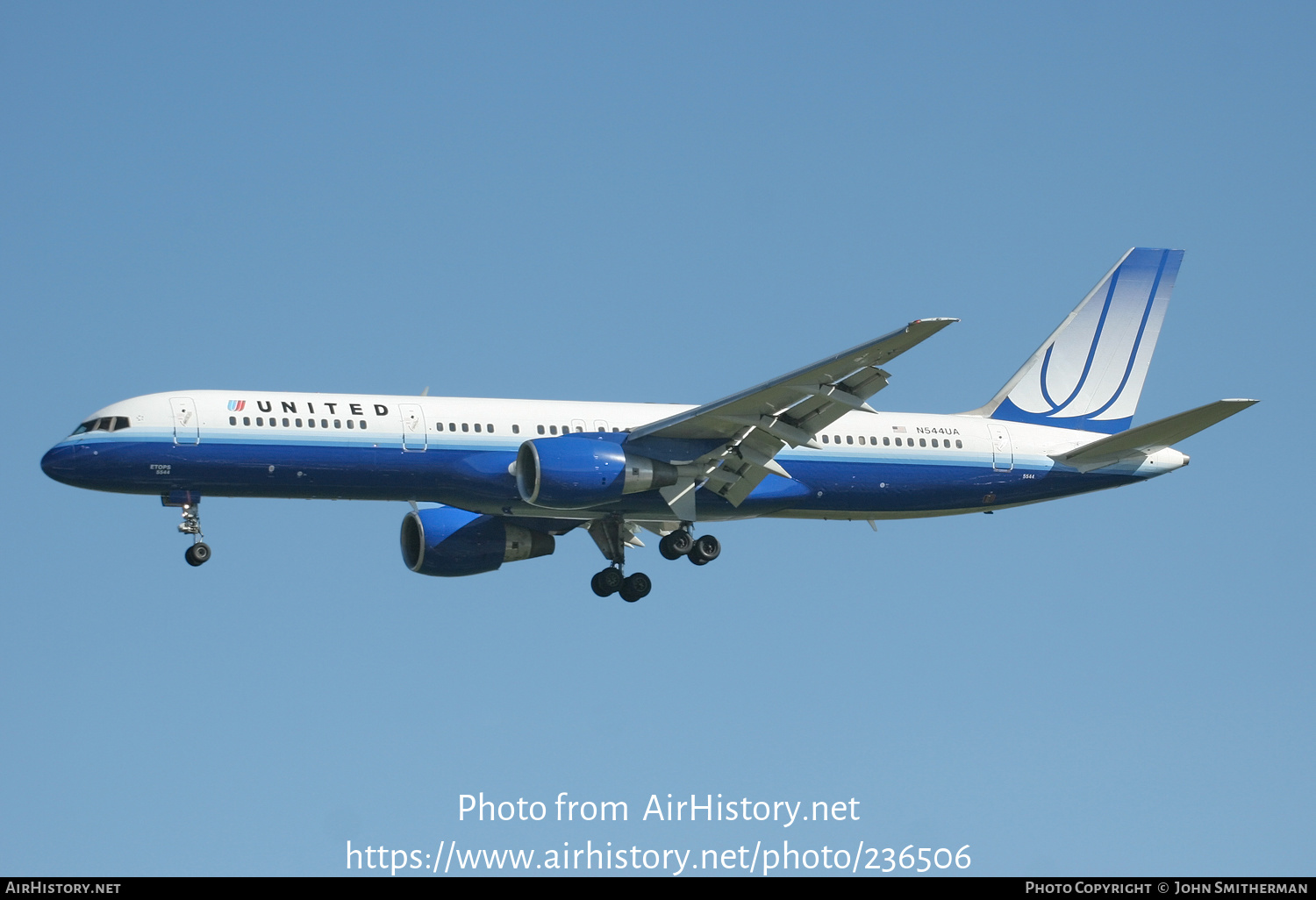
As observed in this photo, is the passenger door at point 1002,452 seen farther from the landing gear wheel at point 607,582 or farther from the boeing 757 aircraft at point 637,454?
the landing gear wheel at point 607,582

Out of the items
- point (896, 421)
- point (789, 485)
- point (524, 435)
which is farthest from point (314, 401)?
point (896, 421)

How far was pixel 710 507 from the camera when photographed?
42.1 metres

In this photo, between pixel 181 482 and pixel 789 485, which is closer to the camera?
pixel 181 482

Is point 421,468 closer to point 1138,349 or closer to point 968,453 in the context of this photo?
point 968,453

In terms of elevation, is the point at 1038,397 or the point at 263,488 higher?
the point at 1038,397

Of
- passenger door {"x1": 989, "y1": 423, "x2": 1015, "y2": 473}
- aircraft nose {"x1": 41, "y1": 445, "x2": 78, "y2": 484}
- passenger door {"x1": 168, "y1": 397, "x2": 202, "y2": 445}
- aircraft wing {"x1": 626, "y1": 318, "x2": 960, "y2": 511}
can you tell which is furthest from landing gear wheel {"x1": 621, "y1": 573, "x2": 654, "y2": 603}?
aircraft nose {"x1": 41, "y1": 445, "x2": 78, "y2": 484}

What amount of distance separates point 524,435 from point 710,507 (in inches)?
194

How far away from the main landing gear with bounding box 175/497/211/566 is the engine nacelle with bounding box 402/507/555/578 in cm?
710

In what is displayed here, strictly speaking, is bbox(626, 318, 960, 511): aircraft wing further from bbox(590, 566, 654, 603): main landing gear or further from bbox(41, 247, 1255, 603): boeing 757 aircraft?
bbox(590, 566, 654, 603): main landing gear

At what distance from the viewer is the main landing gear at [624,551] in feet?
140

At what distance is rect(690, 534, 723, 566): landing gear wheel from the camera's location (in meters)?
42.9

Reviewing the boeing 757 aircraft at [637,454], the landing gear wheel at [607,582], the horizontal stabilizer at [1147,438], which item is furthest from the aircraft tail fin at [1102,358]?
the landing gear wheel at [607,582]

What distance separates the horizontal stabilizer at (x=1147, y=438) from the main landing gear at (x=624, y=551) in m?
9.52

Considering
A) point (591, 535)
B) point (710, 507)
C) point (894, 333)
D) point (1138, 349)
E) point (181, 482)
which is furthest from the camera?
point (1138, 349)
